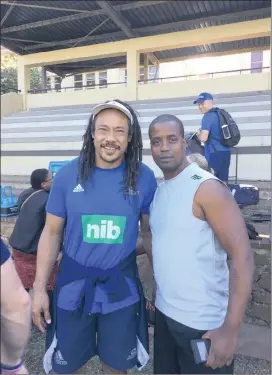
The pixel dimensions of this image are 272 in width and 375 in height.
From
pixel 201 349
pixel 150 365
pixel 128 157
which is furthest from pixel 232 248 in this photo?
pixel 150 365

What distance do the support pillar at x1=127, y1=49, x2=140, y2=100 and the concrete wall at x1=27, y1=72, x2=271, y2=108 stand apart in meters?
0.11

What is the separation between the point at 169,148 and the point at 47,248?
2.59 ft

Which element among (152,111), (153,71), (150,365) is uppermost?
(153,71)

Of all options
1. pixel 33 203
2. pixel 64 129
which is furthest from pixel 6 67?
pixel 33 203

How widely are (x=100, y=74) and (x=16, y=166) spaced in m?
12.8

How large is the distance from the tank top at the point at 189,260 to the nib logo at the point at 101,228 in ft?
0.72

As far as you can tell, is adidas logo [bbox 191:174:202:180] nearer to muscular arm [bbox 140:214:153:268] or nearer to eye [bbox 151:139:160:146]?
eye [bbox 151:139:160:146]

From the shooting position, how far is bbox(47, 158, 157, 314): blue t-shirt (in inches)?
65.3

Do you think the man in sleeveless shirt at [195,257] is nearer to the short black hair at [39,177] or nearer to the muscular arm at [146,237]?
the muscular arm at [146,237]

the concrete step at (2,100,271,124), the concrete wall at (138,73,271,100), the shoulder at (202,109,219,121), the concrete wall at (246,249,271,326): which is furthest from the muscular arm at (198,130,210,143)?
the concrete wall at (138,73,271,100)

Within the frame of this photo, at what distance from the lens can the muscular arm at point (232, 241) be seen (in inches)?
55.1

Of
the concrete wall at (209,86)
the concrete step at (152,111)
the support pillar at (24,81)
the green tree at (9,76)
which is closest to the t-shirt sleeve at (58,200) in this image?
the concrete step at (152,111)

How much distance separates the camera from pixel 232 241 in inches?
55.9

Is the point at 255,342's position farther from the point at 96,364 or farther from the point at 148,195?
the point at 148,195
